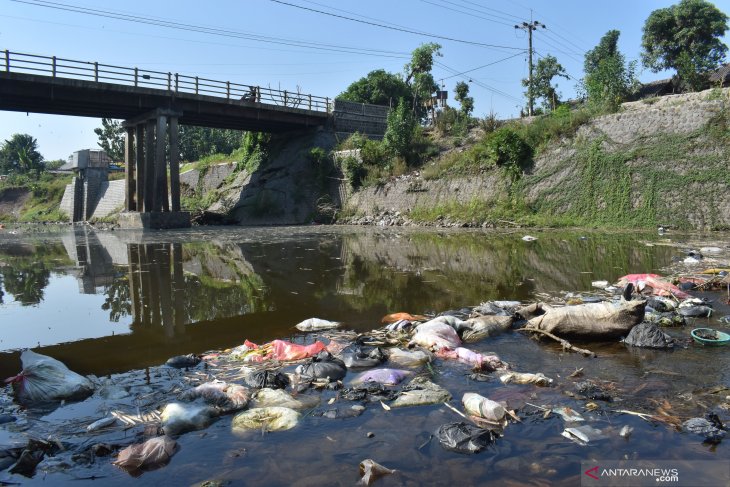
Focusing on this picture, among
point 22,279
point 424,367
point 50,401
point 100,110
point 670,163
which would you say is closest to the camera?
point 50,401

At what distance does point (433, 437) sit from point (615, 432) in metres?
0.92

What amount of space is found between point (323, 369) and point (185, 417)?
1.00m

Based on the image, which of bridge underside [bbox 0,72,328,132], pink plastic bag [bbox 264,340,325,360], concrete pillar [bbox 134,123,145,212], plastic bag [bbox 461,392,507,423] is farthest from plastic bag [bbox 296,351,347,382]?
concrete pillar [bbox 134,123,145,212]

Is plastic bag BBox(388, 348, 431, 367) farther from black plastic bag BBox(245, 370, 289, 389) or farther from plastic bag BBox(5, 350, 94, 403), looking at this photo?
plastic bag BBox(5, 350, 94, 403)

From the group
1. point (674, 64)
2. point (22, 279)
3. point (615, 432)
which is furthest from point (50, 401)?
point (674, 64)

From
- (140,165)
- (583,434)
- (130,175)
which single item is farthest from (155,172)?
(583,434)

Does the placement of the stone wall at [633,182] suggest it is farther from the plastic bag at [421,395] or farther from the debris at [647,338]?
the plastic bag at [421,395]

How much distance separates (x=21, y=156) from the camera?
2131 inches

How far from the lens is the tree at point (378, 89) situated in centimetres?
4134

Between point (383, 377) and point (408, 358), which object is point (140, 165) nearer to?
point (408, 358)

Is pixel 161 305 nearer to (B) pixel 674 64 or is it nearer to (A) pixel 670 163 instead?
(A) pixel 670 163

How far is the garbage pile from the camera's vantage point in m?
2.37

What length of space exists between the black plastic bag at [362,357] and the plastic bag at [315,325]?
0.86 m

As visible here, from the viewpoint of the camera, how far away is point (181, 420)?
2.58 m
